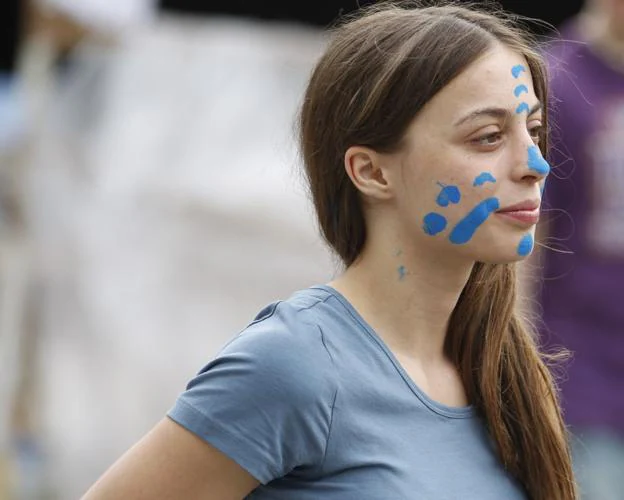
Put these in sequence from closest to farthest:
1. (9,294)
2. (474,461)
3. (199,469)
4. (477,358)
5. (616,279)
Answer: (199,469) → (474,461) → (477,358) → (616,279) → (9,294)

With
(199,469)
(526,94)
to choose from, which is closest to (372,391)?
(199,469)

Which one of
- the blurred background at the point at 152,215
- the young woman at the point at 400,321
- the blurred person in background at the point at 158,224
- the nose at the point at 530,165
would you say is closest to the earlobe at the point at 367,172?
the young woman at the point at 400,321

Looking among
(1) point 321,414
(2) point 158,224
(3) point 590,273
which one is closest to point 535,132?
(1) point 321,414

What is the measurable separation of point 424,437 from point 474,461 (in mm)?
129

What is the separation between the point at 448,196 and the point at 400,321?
→ 24cm

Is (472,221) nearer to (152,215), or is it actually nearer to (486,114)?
(486,114)

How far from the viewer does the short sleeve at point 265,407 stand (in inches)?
92.0

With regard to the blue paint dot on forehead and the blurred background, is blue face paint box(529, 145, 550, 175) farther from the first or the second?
the blurred background

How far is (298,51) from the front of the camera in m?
6.68

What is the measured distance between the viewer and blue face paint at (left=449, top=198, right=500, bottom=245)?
253 centimetres

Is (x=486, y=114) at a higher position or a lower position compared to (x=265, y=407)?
higher

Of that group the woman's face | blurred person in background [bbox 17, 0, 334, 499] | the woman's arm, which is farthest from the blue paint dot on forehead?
blurred person in background [bbox 17, 0, 334, 499]

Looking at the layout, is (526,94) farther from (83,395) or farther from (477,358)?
(83,395)

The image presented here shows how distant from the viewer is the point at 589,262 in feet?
15.6
